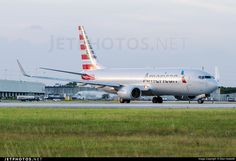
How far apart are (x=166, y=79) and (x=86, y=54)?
1693cm

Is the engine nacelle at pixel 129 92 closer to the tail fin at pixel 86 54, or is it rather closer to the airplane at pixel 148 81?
the airplane at pixel 148 81

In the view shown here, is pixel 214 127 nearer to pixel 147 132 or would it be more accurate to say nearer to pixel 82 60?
pixel 147 132

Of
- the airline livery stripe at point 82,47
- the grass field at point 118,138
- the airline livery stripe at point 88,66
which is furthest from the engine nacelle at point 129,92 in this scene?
the grass field at point 118,138

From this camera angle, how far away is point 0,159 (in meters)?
16.8

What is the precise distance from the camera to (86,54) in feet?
315

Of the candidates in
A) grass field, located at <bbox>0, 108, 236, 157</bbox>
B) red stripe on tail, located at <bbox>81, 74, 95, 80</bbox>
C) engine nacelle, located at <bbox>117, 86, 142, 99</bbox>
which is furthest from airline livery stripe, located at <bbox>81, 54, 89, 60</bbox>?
grass field, located at <bbox>0, 108, 236, 157</bbox>

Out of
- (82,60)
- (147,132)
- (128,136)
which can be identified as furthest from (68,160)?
(82,60)

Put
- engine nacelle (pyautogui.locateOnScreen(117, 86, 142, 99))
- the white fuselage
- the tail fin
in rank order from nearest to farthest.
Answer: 1. the white fuselage
2. engine nacelle (pyautogui.locateOnScreen(117, 86, 142, 99))
3. the tail fin

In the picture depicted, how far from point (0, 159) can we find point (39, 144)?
221 inches

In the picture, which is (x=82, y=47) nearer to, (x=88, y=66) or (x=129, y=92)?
(x=88, y=66)

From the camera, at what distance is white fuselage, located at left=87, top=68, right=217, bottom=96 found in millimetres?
79812

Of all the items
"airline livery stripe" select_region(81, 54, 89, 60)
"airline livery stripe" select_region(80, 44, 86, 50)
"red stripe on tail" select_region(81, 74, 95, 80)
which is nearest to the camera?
"red stripe on tail" select_region(81, 74, 95, 80)

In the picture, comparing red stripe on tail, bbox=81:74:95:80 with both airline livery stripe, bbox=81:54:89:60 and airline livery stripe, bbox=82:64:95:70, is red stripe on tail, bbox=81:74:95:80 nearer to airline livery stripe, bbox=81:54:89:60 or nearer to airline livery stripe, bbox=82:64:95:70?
airline livery stripe, bbox=82:64:95:70

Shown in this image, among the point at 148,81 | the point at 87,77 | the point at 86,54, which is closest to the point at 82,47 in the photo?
the point at 86,54
